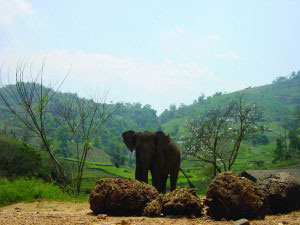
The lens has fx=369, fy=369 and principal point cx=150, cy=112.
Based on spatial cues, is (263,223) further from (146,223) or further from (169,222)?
(146,223)

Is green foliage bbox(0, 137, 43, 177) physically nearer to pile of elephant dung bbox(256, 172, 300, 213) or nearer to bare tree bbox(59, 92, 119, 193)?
bare tree bbox(59, 92, 119, 193)

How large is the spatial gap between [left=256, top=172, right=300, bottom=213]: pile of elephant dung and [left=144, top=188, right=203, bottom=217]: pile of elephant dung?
259 cm

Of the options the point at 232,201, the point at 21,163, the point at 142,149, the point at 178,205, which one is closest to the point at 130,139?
the point at 142,149

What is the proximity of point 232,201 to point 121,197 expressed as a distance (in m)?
3.15

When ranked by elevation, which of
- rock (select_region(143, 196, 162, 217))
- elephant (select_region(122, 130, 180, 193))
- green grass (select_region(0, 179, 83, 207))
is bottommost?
green grass (select_region(0, 179, 83, 207))

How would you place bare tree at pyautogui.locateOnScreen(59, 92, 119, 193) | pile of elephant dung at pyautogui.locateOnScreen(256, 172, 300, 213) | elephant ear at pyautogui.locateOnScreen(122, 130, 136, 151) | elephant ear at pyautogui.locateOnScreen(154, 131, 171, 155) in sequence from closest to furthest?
pile of elephant dung at pyautogui.locateOnScreen(256, 172, 300, 213), elephant ear at pyautogui.locateOnScreen(154, 131, 171, 155), elephant ear at pyautogui.locateOnScreen(122, 130, 136, 151), bare tree at pyautogui.locateOnScreen(59, 92, 119, 193)

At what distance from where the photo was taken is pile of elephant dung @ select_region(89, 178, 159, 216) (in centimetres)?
1069

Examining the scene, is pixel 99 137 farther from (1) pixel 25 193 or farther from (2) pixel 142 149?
(2) pixel 142 149

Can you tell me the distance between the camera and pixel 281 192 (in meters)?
11.6

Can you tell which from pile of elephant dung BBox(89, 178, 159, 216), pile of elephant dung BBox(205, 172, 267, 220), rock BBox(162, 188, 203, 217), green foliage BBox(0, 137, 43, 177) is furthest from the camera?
green foliage BBox(0, 137, 43, 177)

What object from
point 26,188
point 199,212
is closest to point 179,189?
point 199,212

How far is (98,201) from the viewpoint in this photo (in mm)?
11016

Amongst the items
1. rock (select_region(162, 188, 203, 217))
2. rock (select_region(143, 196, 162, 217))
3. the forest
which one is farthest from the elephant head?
the forest

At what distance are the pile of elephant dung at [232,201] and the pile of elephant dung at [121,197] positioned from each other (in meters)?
1.96
